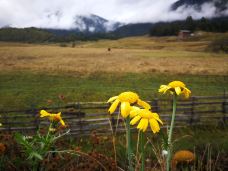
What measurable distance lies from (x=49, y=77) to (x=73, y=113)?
1557 centimetres

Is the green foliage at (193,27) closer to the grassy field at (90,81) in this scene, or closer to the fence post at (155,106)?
the grassy field at (90,81)

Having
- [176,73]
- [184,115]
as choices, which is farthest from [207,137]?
[176,73]

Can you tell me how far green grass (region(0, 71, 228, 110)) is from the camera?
17.3m

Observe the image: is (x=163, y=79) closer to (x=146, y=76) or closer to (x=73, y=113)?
(x=146, y=76)

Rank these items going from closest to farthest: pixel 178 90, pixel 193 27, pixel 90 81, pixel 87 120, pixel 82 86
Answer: pixel 178 90 < pixel 87 120 < pixel 82 86 < pixel 90 81 < pixel 193 27

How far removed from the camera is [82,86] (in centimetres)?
2144

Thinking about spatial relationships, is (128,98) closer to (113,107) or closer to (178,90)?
Result: (113,107)

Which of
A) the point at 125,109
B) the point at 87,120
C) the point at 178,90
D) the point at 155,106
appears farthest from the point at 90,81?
the point at 125,109

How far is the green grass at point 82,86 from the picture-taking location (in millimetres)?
17344

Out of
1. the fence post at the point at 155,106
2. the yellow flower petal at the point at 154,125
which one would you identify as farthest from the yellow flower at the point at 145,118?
the fence post at the point at 155,106

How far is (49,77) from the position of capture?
25938 millimetres

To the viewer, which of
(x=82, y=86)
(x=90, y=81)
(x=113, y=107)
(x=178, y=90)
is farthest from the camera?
(x=90, y=81)

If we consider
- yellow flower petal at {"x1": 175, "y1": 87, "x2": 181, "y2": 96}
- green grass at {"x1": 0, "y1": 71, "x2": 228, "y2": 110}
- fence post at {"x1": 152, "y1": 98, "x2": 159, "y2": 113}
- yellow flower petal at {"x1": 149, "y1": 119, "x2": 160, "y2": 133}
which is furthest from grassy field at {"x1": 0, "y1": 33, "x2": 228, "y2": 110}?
yellow flower petal at {"x1": 149, "y1": 119, "x2": 160, "y2": 133}

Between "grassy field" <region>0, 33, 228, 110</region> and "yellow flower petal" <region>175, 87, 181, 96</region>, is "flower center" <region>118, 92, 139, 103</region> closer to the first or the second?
"yellow flower petal" <region>175, 87, 181, 96</region>
